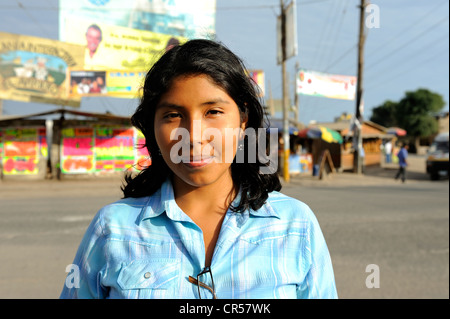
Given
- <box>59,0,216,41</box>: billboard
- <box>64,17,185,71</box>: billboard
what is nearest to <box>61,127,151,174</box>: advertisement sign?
<box>64,17,185,71</box>: billboard

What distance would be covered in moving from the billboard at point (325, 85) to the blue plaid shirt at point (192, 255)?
47.0ft

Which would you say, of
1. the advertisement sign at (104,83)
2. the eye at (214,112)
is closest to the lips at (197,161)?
the eye at (214,112)

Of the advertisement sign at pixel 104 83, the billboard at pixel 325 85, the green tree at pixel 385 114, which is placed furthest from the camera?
the green tree at pixel 385 114

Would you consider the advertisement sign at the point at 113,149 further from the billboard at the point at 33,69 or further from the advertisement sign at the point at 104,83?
the billboard at the point at 33,69

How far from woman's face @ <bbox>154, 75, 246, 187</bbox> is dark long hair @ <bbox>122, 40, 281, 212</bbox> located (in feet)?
0.11

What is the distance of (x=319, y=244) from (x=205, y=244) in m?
0.33

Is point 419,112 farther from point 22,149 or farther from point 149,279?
point 149,279

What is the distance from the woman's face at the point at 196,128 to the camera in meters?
1.08

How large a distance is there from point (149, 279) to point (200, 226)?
215 millimetres

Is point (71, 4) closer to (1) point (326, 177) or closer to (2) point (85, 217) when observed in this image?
(2) point (85, 217)

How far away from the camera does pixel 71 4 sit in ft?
50.8

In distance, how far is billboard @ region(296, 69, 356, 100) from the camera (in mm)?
15125
